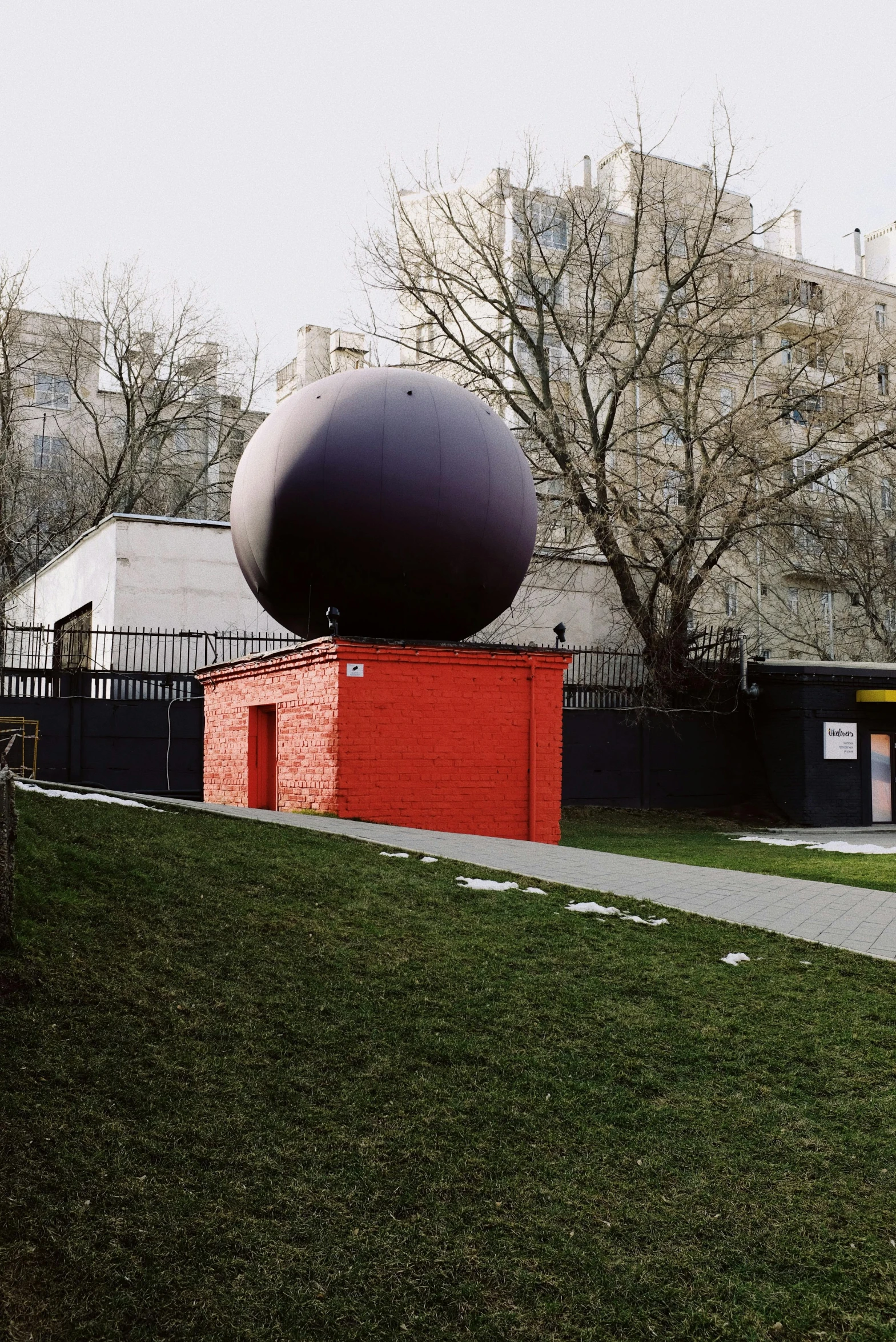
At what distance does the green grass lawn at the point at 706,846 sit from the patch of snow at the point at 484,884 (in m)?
4.40

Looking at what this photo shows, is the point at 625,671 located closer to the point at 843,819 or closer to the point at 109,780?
the point at 843,819

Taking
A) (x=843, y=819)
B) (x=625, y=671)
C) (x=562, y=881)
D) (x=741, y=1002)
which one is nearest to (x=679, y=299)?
(x=625, y=671)

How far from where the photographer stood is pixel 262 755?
14180 mm

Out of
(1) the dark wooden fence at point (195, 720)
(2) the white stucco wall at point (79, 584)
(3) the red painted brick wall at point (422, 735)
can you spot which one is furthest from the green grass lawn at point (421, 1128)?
(2) the white stucco wall at point (79, 584)

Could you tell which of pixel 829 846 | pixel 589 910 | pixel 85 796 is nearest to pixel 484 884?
pixel 589 910

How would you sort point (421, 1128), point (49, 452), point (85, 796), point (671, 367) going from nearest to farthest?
1. point (421, 1128)
2. point (85, 796)
3. point (671, 367)
4. point (49, 452)

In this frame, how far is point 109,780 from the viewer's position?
63.1 feet

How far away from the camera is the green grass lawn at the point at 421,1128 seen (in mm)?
3045

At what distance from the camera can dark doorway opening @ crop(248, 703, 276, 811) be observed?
46.2 ft

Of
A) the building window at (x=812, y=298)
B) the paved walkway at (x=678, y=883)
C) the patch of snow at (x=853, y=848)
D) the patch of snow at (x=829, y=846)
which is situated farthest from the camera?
the building window at (x=812, y=298)

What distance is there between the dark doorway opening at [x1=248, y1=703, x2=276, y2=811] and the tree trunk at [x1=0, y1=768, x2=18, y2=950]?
9.24 m

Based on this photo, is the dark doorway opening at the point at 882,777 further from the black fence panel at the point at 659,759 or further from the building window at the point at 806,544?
the building window at the point at 806,544

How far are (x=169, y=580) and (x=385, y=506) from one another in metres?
12.1

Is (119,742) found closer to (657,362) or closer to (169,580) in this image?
(169,580)
